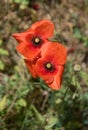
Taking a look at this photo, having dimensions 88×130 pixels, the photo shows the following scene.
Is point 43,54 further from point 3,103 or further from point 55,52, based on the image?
point 3,103

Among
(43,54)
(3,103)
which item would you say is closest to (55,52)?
(43,54)

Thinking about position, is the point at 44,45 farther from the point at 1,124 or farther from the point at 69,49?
the point at 69,49

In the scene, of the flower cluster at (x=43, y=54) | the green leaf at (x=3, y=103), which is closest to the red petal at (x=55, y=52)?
the flower cluster at (x=43, y=54)

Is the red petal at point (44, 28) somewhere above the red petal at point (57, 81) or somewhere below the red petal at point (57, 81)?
above

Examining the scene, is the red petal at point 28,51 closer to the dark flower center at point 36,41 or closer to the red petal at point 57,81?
the dark flower center at point 36,41

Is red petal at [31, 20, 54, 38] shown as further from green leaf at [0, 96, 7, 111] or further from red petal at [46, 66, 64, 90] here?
green leaf at [0, 96, 7, 111]

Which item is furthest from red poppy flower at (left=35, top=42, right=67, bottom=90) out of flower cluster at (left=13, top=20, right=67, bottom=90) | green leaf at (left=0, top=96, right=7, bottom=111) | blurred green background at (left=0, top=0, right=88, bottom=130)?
green leaf at (left=0, top=96, right=7, bottom=111)

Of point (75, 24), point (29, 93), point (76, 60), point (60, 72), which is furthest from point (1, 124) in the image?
point (75, 24)

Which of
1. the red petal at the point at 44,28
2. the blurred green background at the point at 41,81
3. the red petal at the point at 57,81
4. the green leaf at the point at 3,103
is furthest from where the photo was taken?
the blurred green background at the point at 41,81
